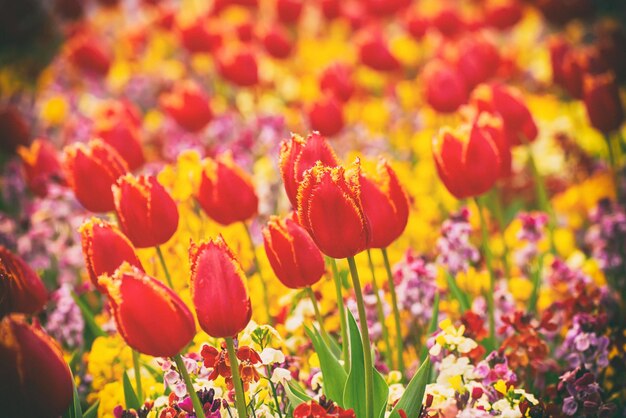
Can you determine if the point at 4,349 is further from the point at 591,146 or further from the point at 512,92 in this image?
the point at 591,146

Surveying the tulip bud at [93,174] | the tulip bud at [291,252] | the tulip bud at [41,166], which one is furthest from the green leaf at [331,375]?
the tulip bud at [41,166]

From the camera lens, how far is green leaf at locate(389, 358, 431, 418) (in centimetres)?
163

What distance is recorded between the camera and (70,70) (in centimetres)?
668

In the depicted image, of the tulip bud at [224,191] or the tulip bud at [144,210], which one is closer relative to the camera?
the tulip bud at [144,210]

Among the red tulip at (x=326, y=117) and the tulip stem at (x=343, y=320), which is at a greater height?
the red tulip at (x=326, y=117)

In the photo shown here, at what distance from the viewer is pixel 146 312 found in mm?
1332

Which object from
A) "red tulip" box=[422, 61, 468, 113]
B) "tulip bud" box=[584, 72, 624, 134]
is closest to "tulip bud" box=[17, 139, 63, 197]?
"red tulip" box=[422, 61, 468, 113]

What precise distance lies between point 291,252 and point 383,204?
255mm

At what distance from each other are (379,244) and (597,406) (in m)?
0.73

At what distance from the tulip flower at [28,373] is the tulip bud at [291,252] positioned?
0.56m

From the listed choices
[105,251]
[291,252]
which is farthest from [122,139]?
[291,252]

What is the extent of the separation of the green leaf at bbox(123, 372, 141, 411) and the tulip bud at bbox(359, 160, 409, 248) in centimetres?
80

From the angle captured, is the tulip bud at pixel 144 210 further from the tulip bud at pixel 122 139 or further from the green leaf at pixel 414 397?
the tulip bud at pixel 122 139

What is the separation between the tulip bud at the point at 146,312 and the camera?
1328 mm
